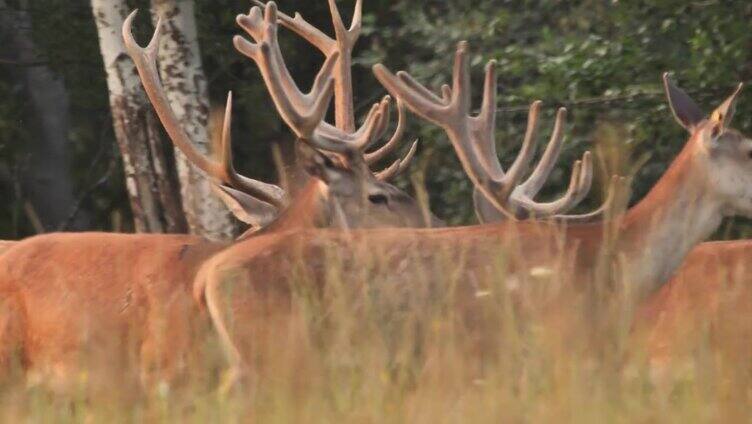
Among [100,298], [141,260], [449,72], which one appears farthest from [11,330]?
[449,72]

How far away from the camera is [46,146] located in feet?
50.8

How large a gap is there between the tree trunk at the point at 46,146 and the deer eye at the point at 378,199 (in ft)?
22.2

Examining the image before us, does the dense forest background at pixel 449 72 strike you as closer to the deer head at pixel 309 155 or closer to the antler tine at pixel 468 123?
the antler tine at pixel 468 123

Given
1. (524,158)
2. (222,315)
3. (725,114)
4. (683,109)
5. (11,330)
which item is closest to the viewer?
(222,315)

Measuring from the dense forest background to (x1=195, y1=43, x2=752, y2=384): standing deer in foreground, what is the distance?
1.53 feet

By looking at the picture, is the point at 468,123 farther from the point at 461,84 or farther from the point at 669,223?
the point at 669,223

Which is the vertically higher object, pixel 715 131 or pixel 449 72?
pixel 449 72

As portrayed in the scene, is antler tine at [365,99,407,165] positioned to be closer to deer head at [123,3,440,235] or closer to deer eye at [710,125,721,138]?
deer head at [123,3,440,235]

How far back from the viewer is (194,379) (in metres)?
5.70

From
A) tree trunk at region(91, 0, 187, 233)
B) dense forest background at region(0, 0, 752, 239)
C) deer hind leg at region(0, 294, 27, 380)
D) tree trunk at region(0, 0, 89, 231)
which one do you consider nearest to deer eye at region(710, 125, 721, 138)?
dense forest background at region(0, 0, 752, 239)

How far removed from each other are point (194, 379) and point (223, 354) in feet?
2.69

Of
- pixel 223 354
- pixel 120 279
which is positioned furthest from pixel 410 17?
pixel 223 354

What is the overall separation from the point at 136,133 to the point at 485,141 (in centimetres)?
243

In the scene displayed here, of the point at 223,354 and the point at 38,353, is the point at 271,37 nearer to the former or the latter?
the point at 38,353
